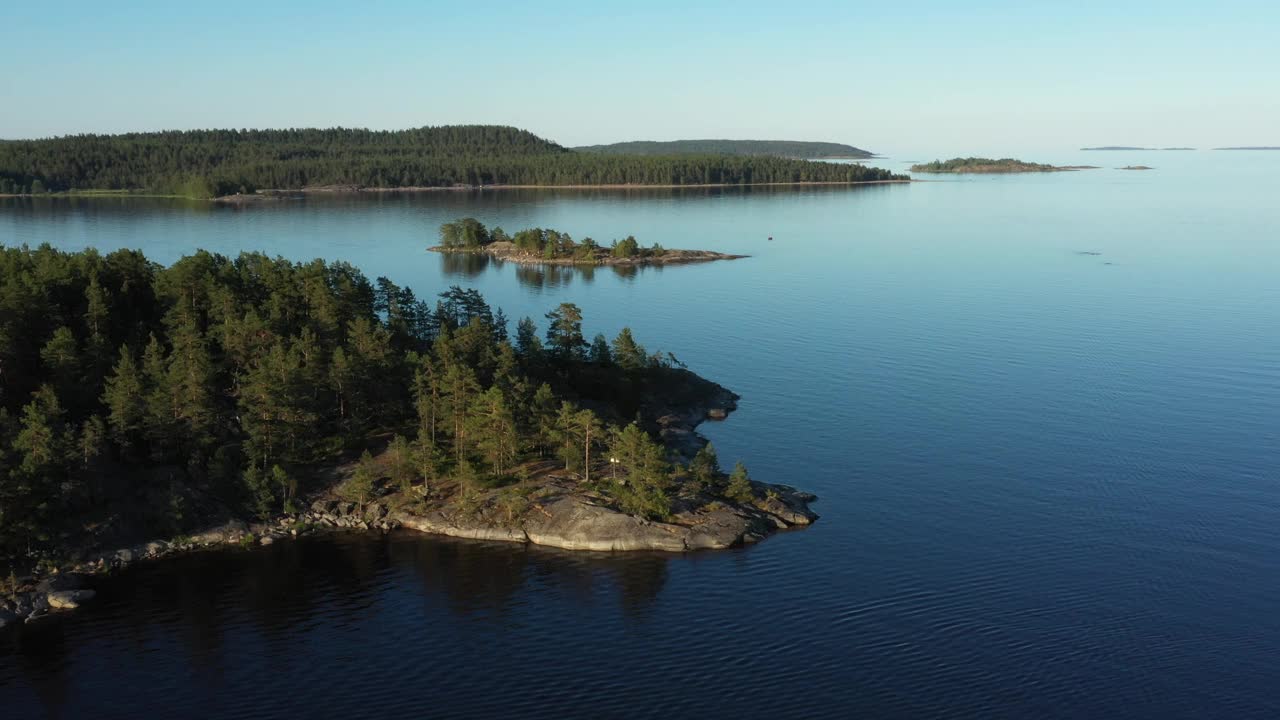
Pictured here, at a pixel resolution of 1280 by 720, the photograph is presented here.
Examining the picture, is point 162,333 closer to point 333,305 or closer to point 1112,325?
point 333,305

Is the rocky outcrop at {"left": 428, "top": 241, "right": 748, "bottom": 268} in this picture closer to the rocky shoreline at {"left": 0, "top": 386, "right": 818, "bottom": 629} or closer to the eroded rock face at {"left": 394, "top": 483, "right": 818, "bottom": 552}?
the rocky shoreline at {"left": 0, "top": 386, "right": 818, "bottom": 629}

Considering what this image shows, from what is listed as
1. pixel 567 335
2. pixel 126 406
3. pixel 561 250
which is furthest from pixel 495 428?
pixel 561 250

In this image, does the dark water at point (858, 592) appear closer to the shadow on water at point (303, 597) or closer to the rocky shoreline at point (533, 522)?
the shadow on water at point (303, 597)

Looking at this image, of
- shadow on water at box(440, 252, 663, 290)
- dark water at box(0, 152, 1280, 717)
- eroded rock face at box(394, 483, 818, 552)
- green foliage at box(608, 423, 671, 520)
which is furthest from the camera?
shadow on water at box(440, 252, 663, 290)

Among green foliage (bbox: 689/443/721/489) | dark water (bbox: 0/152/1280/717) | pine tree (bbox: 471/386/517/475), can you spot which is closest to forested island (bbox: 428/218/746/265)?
dark water (bbox: 0/152/1280/717)

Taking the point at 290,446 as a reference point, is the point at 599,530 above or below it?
below

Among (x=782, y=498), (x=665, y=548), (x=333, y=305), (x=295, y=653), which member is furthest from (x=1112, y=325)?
(x=295, y=653)

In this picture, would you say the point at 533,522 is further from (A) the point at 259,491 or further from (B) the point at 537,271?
(B) the point at 537,271
